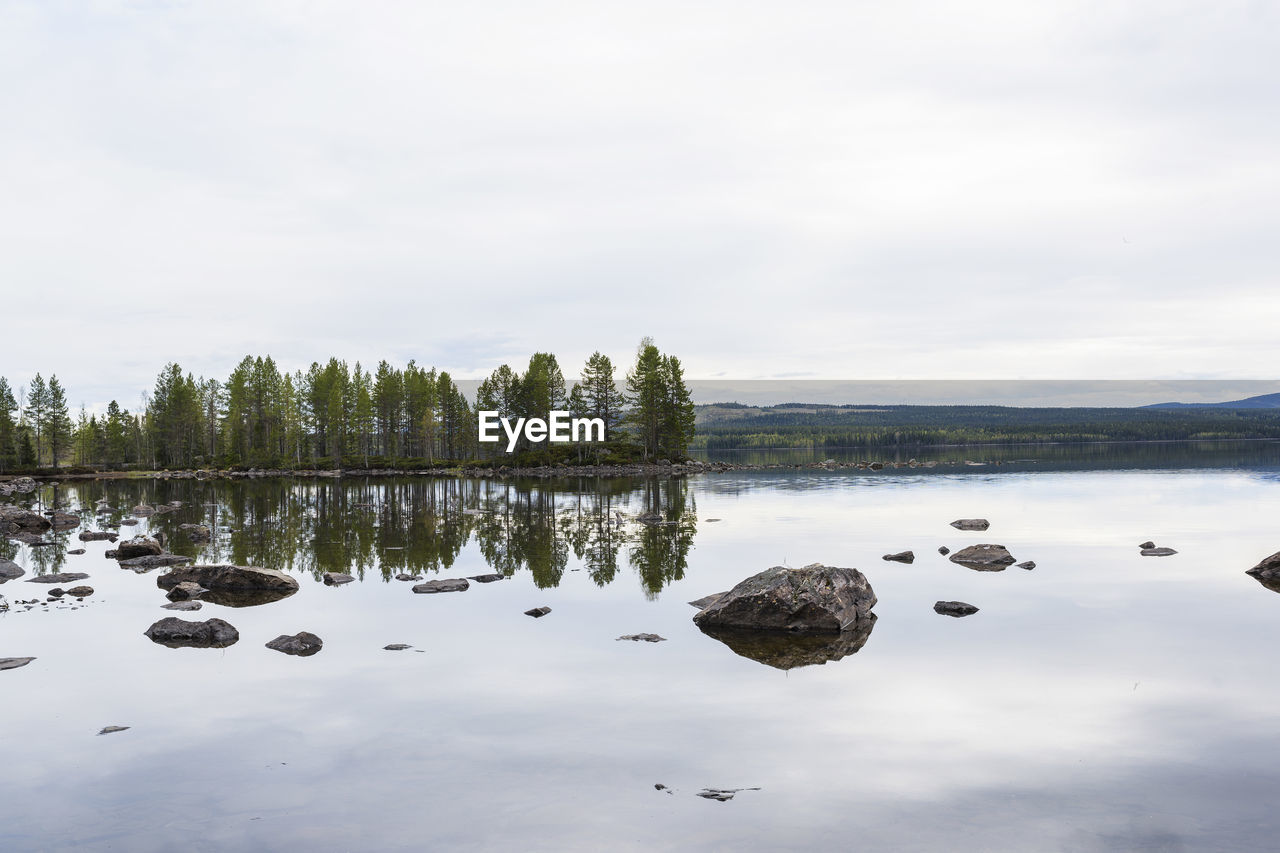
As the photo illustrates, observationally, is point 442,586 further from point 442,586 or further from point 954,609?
point 954,609

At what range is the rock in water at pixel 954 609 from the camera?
75.0ft

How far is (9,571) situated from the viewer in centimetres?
3269

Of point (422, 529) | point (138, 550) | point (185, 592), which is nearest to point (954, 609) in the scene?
point (185, 592)

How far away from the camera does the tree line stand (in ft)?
440

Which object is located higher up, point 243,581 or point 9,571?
point 243,581

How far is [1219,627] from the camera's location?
21.2m

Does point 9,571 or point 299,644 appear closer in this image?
point 299,644

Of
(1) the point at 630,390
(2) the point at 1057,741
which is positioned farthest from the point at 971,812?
(1) the point at 630,390

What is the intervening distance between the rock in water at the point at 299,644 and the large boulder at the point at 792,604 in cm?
974

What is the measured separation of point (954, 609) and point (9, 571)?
35.2 m

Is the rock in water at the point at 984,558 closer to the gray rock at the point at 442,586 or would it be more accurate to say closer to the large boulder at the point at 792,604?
the large boulder at the point at 792,604

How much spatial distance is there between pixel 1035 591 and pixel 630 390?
365 feet

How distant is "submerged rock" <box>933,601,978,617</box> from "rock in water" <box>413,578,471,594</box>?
15200mm

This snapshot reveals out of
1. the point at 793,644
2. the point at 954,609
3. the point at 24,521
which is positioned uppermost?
the point at 24,521
